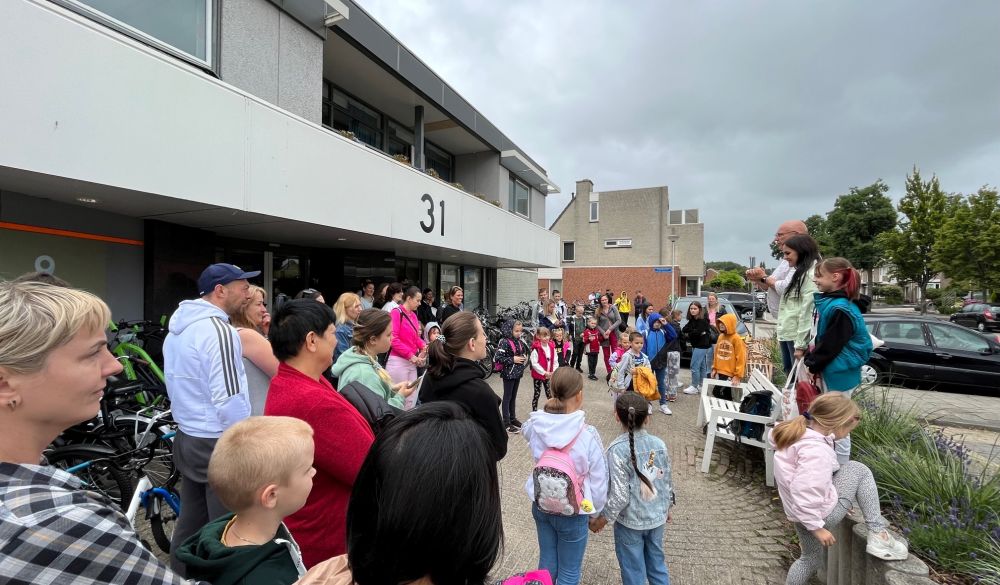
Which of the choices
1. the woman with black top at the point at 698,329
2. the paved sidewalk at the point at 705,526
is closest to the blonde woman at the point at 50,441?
the paved sidewalk at the point at 705,526

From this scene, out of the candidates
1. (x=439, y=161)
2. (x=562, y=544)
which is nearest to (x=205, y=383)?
(x=562, y=544)

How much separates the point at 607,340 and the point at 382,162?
630 cm

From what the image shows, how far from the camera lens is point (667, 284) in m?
32.8

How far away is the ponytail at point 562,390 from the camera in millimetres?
2729

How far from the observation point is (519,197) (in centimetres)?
1894

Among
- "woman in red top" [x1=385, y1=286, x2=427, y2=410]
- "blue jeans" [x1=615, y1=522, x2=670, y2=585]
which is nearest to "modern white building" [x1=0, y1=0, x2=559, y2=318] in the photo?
"woman in red top" [x1=385, y1=286, x2=427, y2=410]

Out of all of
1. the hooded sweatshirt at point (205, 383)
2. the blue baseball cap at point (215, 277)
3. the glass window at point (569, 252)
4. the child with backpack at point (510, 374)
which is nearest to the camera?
the hooded sweatshirt at point (205, 383)

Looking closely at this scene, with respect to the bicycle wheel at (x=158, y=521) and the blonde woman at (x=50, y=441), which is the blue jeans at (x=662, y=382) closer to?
the bicycle wheel at (x=158, y=521)

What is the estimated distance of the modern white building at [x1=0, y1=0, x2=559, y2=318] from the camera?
3.87 metres

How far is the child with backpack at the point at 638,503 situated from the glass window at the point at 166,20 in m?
7.15

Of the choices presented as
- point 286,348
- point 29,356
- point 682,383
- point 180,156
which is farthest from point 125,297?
point 682,383

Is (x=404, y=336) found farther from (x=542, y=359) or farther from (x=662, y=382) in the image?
(x=662, y=382)

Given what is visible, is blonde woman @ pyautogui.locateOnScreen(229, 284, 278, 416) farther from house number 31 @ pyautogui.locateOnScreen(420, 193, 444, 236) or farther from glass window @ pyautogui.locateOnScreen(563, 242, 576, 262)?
glass window @ pyautogui.locateOnScreen(563, 242, 576, 262)

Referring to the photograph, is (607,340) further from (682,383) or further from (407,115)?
(407,115)
